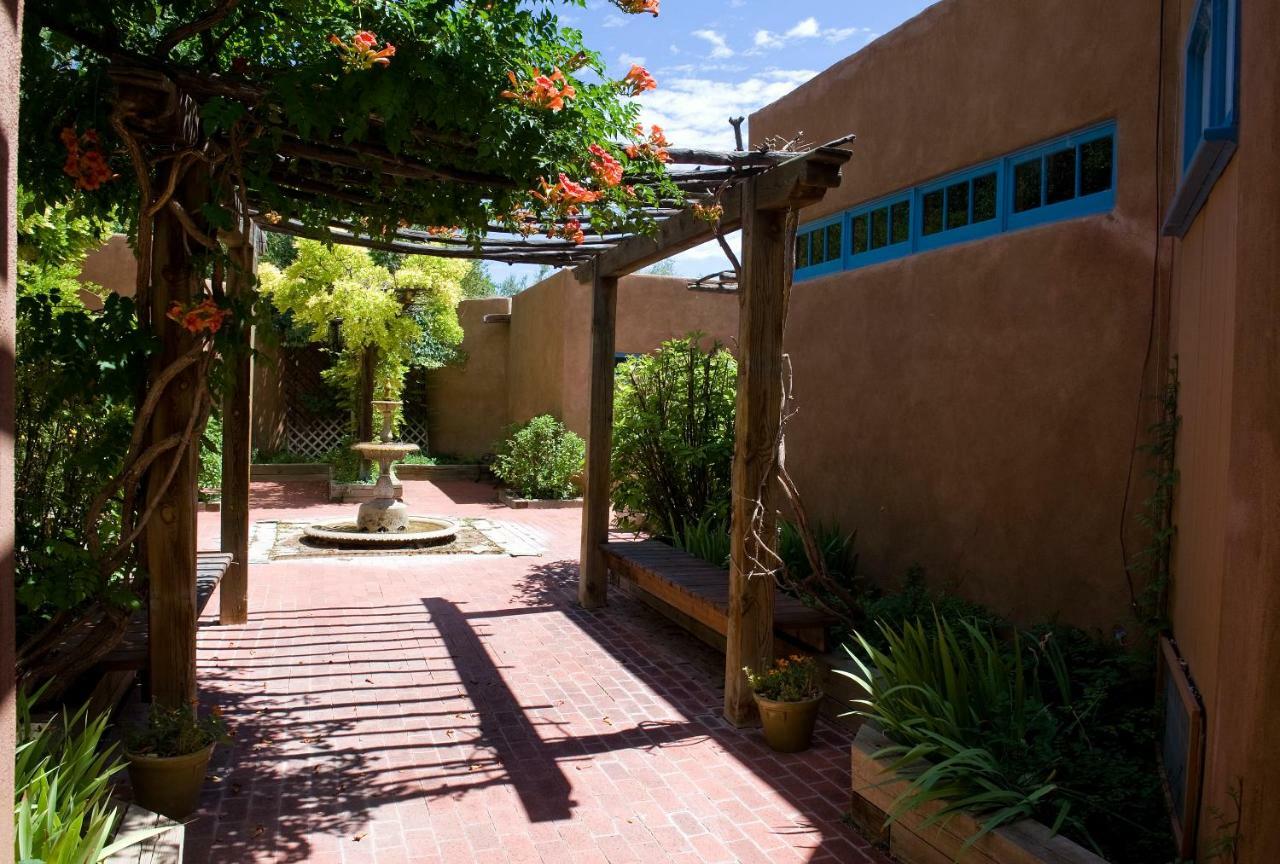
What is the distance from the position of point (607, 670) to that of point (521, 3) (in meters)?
3.89

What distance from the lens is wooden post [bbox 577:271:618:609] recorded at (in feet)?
24.1

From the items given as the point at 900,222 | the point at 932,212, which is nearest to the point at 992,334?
the point at 932,212

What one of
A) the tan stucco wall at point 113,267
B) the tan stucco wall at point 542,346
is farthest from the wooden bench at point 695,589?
the tan stucco wall at point 113,267

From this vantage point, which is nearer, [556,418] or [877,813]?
[877,813]

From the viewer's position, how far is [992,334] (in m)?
5.50

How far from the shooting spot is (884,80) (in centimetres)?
662

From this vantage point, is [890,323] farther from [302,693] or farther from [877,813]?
[302,693]

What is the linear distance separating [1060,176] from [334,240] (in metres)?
4.41

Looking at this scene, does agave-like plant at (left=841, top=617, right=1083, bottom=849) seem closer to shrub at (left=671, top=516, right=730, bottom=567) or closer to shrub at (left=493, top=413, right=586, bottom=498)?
shrub at (left=671, top=516, right=730, bottom=567)

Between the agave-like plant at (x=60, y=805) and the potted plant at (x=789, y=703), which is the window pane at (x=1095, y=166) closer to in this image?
the potted plant at (x=789, y=703)

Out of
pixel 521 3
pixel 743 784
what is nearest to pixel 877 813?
pixel 743 784

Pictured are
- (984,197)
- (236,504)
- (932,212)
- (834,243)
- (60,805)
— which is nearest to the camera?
(60,805)

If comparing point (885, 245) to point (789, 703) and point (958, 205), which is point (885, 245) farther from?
point (789, 703)

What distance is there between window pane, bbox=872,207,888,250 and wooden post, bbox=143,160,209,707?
4571mm
